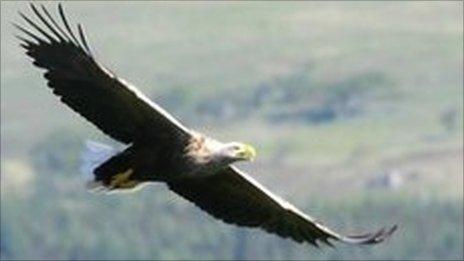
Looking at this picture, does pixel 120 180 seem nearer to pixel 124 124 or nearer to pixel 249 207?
pixel 124 124

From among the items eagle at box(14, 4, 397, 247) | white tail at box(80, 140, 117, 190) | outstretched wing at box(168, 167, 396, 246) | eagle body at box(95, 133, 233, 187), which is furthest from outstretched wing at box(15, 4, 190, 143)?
outstretched wing at box(168, 167, 396, 246)

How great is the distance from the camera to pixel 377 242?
27.2m

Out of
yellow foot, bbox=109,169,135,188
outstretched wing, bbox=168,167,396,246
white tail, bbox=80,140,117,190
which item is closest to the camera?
yellow foot, bbox=109,169,135,188

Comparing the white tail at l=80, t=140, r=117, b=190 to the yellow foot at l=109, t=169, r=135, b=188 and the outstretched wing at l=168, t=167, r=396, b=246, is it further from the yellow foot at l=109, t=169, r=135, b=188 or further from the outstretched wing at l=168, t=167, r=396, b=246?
the outstretched wing at l=168, t=167, r=396, b=246

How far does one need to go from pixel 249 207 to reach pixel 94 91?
294 centimetres

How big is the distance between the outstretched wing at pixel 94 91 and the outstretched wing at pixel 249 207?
1525mm

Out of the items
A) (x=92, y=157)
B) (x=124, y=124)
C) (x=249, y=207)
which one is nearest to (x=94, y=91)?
(x=124, y=124)

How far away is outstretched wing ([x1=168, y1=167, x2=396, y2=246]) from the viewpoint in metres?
28.7

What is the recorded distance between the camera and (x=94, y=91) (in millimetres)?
27125

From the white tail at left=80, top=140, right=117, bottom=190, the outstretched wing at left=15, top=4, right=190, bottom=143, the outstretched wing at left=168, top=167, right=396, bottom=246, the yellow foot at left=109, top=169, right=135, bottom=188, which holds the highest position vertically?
the outstretched wing at left=15, top=4, right=190, bottom=143

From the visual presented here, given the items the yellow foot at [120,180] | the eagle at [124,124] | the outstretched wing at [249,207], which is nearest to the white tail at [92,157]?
the eagle at [124,124]

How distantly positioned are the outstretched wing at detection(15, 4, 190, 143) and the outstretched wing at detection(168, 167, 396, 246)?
5.00ft

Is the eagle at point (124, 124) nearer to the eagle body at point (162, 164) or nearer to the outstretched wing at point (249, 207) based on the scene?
the eagle body at point (162, 164)

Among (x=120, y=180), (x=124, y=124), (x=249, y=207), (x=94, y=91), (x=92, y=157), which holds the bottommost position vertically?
(x=249, y=207)
